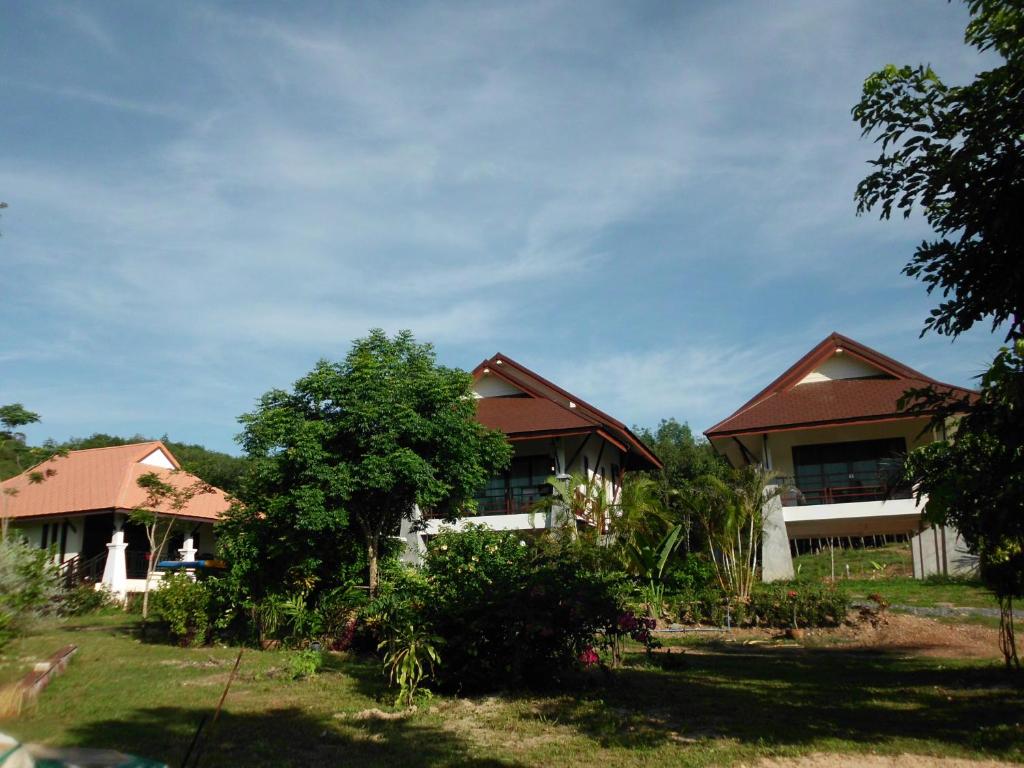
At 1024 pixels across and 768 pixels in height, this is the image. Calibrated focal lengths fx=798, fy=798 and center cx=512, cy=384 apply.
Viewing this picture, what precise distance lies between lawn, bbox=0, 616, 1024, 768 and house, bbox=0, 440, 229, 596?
47.7 feet

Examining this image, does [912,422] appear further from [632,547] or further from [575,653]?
[575,653]

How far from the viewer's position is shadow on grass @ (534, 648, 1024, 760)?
7277mm

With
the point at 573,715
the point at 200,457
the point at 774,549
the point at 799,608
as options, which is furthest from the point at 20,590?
the point at 200,457

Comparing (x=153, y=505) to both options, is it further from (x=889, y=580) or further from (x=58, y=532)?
(x=889, y=580)

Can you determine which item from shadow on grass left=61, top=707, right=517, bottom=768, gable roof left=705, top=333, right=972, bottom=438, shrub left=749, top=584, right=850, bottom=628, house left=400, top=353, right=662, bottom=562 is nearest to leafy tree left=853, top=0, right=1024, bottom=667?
shadow on grass left=61, top=707, right=517, bottom=768

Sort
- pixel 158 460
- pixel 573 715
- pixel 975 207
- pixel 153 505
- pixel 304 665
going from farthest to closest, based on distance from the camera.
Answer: pixel 158 460
pixel 153 505
pixel 304 665
pixel 573 715
pixel 975 207

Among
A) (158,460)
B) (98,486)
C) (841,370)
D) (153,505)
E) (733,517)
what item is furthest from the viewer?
(158,460)

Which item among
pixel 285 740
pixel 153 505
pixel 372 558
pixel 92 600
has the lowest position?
pixel 285 740

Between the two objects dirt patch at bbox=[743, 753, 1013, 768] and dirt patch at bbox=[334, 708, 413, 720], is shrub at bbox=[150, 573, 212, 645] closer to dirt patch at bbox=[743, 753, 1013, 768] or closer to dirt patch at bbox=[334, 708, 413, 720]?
dirt patch at bbox=[334, 708, 413, 720]

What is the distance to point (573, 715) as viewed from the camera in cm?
847

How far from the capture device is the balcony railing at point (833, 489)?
2478cm

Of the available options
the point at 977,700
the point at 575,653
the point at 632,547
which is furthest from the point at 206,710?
the point at 632,547

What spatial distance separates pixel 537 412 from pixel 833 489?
32.0ft

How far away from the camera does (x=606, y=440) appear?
2711cm
